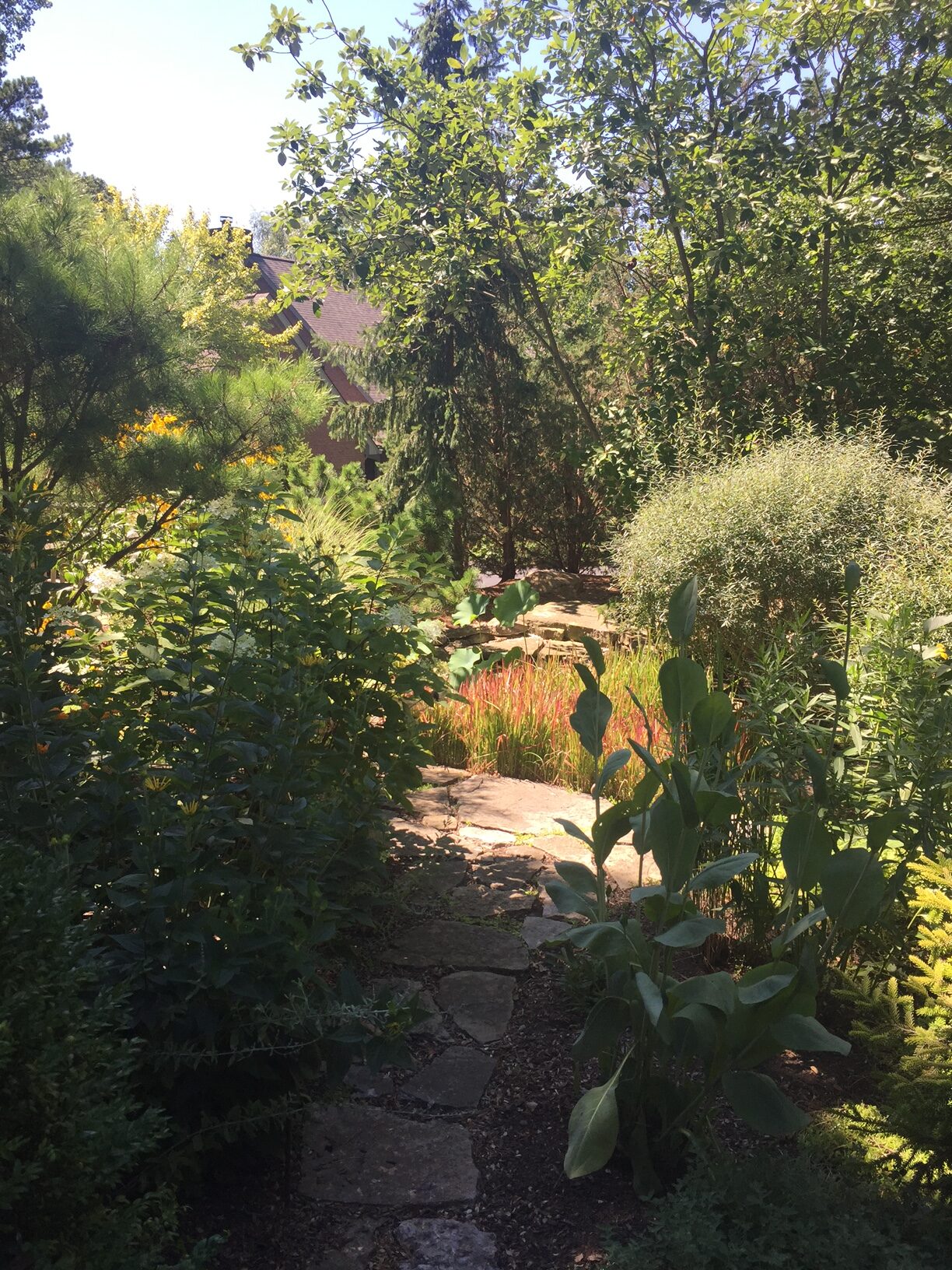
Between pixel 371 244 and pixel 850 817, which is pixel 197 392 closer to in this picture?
pixel 850 817

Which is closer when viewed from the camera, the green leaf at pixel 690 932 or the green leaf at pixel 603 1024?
the green leaf at pixel 690 932

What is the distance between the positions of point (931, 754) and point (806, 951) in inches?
39.8

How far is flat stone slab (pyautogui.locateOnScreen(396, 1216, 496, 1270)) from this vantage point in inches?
69.6

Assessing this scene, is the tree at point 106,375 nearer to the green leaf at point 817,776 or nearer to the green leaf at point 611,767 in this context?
the green leaf at point 611,767

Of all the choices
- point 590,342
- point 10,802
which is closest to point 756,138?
point 590,342

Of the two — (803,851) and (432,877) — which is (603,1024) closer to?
(803,851)

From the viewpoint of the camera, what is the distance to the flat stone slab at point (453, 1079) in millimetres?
2270

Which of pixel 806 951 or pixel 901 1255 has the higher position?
pixel 806 951

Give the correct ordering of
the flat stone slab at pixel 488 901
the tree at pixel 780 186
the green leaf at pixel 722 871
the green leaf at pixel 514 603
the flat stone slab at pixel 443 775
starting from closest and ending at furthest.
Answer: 1. the green leaf at pixel 722 871
2. the flat stone slab at pixel 488 901
3. the flat stone slab at pixel 443 775
4. the tree at pixel 780 186
5. the green leaf at pixel 514 603

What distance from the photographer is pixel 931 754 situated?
254 cm

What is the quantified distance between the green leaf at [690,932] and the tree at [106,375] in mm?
3071

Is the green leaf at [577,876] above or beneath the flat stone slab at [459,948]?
above

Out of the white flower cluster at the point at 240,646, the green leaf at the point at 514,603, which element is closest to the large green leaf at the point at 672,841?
the white flower cluster at the point at 240,646

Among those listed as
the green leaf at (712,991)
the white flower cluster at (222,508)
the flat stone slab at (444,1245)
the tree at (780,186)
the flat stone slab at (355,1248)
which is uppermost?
the tree at (780,186)
